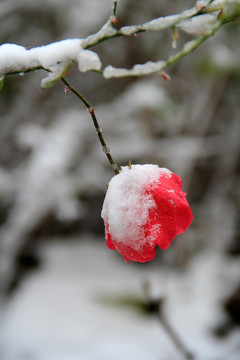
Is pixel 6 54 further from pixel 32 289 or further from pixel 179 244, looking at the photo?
pixel 32 289

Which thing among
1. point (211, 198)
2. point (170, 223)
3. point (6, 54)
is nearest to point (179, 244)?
point (211, 198)

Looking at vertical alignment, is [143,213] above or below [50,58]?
below

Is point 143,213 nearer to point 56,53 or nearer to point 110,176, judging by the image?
point 56,53

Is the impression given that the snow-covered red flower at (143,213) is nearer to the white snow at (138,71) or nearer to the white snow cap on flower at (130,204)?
the white snow cap on flower at (130,204)

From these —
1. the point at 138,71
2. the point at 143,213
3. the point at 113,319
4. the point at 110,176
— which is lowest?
the point at 113,319


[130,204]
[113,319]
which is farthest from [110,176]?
[130,204]

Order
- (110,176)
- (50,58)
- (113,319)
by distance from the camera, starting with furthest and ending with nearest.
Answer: (110,176) < (113,319) < (50,58)

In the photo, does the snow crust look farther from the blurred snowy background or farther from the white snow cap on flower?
the blurred snowy background
